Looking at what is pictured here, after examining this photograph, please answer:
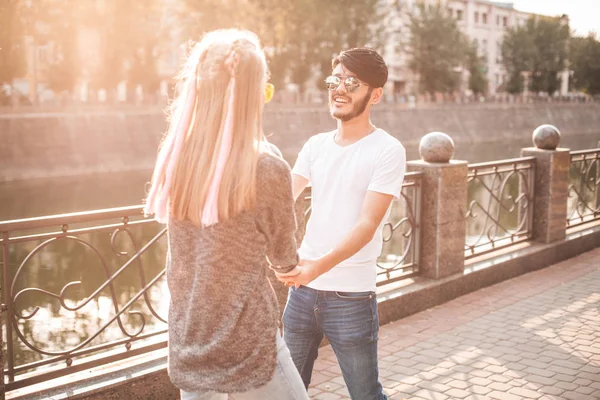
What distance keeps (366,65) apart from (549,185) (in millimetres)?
5442

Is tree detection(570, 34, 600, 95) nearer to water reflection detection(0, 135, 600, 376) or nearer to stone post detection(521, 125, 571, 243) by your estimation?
water reflection detection(0, 135, 600, 376)

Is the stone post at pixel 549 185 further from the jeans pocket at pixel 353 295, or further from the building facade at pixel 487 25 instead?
the building facade at pixel 487 25

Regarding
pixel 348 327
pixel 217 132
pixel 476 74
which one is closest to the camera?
pixel 217 132

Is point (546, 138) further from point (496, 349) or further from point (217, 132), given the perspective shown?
point (217, 132)

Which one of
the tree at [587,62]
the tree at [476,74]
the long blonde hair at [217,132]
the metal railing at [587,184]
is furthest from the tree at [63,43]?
the tree at [587,62]

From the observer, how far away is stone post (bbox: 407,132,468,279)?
6.16m

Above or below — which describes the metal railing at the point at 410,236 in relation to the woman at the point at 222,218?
below

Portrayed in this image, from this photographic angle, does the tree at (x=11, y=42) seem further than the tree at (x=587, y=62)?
No

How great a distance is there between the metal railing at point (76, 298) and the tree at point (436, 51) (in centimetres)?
4432

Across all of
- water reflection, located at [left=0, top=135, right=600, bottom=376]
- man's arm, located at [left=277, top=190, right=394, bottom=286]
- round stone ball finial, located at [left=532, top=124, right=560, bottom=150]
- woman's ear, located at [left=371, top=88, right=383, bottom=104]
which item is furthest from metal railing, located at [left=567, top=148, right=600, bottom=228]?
man's arm, located at [left=277, top=190, right=394, bottom=286]

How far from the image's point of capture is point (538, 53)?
69438 millimetres

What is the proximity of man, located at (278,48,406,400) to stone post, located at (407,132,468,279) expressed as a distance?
3293mm

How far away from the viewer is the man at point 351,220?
278 centimetres

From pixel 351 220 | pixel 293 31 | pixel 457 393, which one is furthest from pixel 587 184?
pixel 293 31
